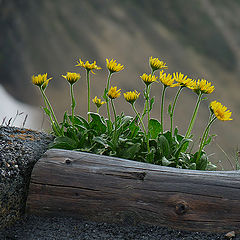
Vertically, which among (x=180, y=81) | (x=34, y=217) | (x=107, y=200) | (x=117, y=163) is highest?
(x=180, y=81)

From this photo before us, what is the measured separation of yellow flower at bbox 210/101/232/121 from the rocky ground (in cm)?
62

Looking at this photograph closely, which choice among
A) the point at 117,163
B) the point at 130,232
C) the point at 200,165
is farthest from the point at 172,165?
the point at 130,232

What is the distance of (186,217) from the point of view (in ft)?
6.49

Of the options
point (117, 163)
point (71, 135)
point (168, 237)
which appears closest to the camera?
point (168, 237)

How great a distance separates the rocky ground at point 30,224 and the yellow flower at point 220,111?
0.62 m

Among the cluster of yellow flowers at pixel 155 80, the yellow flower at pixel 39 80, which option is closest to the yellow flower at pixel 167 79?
the cluster of yellow flowers at pixel 155 80

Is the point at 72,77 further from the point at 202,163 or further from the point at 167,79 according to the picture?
the point at 202,163

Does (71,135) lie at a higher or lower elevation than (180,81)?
lower

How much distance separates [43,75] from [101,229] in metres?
0.98

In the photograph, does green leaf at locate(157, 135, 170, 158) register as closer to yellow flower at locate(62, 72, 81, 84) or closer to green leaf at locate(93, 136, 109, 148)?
green leaf at locate(93, 136, 109, 148)

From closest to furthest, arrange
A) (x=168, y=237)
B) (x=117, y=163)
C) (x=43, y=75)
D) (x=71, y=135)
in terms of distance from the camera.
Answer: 1. (x=168, y=237)
2. (x=117, y=163)
3. (x=43, y=75)
4. (x=71, y=135)

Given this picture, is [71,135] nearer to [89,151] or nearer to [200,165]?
[89,151]

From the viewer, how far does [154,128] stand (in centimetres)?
255

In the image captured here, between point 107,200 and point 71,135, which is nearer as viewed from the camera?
point 107,200
